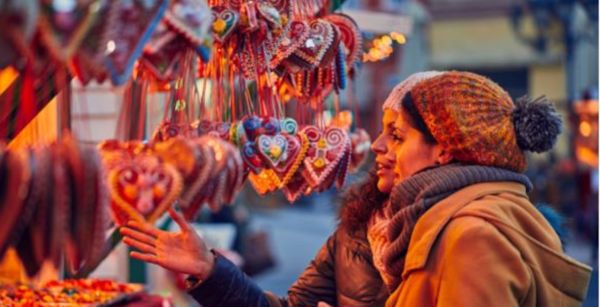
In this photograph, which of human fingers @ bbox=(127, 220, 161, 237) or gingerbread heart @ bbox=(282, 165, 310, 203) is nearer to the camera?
human fingers @ bbox=(127, 220, 161, 237)

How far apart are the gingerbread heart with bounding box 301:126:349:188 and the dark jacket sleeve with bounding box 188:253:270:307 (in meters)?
0.35

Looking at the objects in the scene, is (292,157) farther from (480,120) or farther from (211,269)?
(480,120)

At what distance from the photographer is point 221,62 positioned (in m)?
3.20

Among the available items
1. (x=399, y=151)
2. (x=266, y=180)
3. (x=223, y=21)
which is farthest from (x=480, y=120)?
(x=266, y=180)

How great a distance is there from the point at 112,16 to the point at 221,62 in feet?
3.61

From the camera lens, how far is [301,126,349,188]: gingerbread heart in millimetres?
3266

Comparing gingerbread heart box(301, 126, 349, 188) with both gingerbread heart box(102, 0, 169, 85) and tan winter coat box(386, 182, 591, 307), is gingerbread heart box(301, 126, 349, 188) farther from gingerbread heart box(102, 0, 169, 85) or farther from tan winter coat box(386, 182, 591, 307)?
gingerbread heart box(102, 0, 169, 85)

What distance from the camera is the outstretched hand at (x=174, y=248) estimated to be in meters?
2.86

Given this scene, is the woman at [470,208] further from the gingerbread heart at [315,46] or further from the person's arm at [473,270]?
the gingerbread heart at [315,46]

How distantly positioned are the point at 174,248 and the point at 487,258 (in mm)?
830

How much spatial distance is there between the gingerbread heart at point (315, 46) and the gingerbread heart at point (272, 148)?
0.22m

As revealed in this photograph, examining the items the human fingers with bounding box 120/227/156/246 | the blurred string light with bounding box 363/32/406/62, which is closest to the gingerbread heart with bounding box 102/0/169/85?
the human fingers with bounding box 120/227/156/246

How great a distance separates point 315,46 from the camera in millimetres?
3146

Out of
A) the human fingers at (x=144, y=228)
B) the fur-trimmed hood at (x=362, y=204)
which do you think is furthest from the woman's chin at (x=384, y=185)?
the human fingers at (x=144, y=228)
